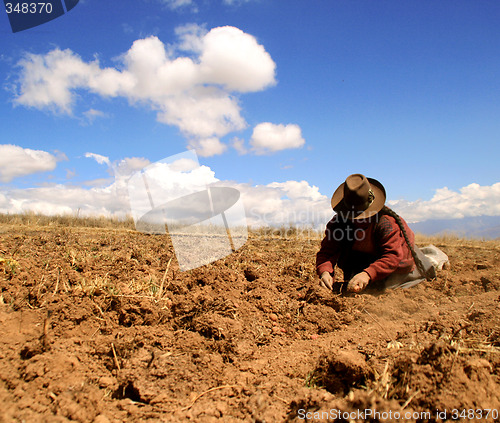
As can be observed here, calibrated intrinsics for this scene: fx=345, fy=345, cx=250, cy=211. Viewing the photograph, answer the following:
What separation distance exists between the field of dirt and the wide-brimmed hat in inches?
37.7

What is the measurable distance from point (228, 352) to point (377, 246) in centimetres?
237

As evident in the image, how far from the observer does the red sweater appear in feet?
12.5

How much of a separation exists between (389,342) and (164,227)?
10.2m

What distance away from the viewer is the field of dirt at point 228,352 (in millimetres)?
1647

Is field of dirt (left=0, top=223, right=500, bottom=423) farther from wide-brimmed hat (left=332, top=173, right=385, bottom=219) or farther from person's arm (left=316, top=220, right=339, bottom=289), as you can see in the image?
wide-brimmed hat (left=332, top=173, right=385, bottom=219)

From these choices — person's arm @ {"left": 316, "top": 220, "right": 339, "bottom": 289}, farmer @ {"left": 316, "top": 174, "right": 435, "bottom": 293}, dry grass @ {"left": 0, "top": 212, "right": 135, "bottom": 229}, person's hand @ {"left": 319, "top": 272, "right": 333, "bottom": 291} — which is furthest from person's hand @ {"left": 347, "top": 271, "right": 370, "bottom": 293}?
dry grass @ {"left": 0, "top": 212, "right": 135, "bottom": 229}

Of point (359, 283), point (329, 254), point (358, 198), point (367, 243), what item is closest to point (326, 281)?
point (359, 283)

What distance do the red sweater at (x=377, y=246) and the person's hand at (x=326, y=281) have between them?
11 cm

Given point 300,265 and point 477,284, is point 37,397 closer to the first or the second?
point 300,265

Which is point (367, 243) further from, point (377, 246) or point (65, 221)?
point (65, 221)

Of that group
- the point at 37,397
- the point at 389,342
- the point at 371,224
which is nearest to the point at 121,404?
the point at 37,397

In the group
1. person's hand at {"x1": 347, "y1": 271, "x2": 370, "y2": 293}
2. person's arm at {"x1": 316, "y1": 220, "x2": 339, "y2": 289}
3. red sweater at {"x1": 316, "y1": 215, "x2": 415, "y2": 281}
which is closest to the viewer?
person's hand at {"x1": 347, "y1": 271, "x2": 370, "y2": 293}

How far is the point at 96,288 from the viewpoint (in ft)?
9.96

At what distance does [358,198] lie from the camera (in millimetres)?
3818
